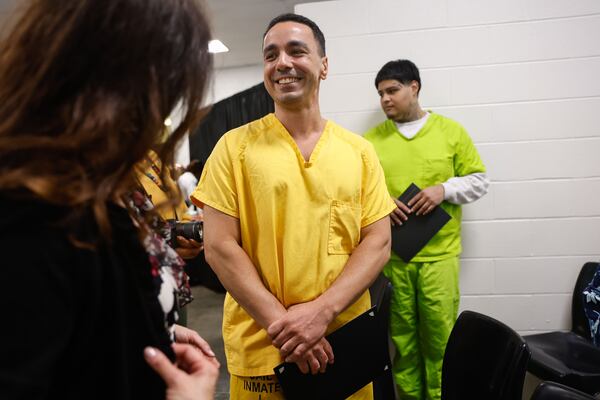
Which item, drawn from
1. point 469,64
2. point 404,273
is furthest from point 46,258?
point 469,64

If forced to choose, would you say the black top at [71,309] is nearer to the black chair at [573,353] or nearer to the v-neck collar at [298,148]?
the v-neck collar at [298,148]

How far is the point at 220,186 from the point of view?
1.23 meters

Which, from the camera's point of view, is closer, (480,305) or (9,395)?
(9,395)

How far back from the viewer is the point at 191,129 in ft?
2.07

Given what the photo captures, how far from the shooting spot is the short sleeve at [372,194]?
1319 mm

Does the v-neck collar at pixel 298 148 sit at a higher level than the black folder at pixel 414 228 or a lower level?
higher

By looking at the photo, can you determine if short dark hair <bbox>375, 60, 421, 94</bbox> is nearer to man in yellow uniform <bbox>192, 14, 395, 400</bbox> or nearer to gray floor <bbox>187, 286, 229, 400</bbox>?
man in yellow uniform <bbox>192, 14, 395, 400</bbox>

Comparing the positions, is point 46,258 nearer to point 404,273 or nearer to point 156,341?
point 156,341

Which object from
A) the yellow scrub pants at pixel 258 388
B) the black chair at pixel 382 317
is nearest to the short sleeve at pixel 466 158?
the black chair at pixel 382 317

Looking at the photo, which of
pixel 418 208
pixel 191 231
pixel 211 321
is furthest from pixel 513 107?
pixel 211 321

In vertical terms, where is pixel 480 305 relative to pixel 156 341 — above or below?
below

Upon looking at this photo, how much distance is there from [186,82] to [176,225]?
106cm

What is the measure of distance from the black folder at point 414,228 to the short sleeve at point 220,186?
1.23 meters

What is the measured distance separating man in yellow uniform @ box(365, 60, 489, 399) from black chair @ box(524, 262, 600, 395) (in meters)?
0.45
